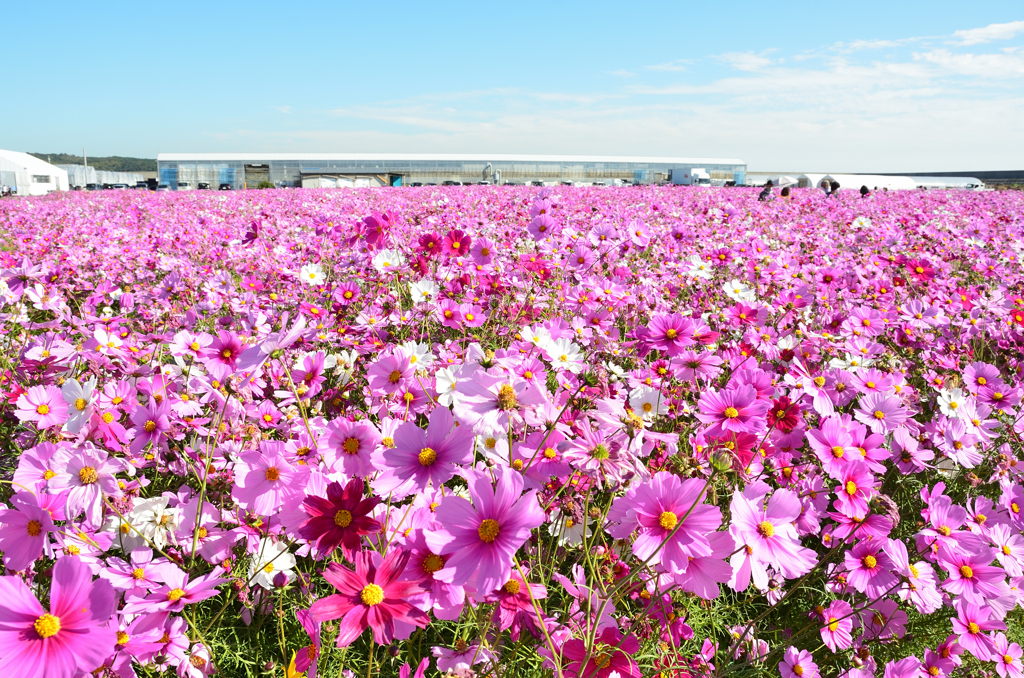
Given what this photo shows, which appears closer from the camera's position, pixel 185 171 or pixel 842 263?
pixel 842 263

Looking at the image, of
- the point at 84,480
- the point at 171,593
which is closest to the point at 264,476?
the point at 171,593

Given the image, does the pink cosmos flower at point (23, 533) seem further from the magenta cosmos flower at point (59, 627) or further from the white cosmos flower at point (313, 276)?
the white cosmos flower at point (313, 276)

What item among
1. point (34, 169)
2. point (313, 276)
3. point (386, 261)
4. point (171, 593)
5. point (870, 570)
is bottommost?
point (870, 570)

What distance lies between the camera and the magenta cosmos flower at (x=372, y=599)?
70cm

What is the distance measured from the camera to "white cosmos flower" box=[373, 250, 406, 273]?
243cm

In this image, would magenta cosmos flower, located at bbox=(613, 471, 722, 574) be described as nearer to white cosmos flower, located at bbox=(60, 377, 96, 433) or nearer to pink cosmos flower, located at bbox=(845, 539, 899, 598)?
pink cosmos flower, located at bbox=(845, 539, 899, 598)

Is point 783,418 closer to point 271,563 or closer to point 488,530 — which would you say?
point 488,530

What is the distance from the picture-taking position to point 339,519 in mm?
770

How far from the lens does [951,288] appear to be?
11.0ft

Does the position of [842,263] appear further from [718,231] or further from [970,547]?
[970,547]

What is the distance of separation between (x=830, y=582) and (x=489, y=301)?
178cm

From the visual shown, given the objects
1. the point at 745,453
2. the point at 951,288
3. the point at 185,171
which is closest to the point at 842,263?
the point at 951,288

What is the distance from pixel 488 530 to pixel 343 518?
21 cm

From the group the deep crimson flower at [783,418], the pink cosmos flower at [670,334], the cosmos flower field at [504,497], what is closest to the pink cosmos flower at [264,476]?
the cosmos flower field at [504,497]
